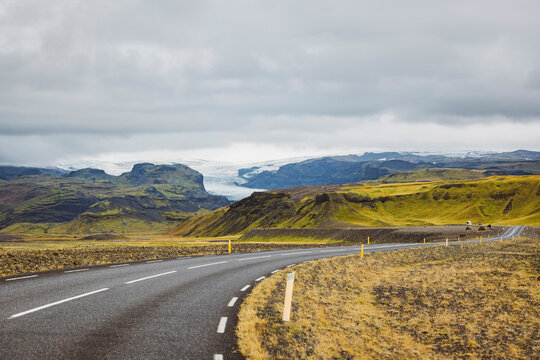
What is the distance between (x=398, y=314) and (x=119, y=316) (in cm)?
1086

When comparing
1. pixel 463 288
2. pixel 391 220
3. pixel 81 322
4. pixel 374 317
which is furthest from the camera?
pixel 391 220

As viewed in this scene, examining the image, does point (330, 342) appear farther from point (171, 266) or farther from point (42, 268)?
point (42, 268)

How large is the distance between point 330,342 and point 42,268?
1716 cm

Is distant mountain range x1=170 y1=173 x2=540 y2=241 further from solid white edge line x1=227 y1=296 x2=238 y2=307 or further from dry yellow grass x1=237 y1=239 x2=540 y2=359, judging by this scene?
solid white edge line x1=227 y1=296 x2=238 y2=307

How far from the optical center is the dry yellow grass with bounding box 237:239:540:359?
1050 cm

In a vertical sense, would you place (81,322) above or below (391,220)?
above

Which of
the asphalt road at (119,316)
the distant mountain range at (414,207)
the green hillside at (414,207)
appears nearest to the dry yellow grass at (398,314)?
the asphalt road at (119,316)

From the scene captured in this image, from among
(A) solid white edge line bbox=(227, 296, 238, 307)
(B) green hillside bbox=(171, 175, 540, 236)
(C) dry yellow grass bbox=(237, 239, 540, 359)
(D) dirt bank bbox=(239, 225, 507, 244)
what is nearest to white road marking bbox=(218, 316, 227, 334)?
(C) dry yellow grass bbox=(237, 239, 540, 359)

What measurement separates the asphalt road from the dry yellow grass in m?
0.90

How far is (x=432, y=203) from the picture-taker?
150750 millimetres

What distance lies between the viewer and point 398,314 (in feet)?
53.9

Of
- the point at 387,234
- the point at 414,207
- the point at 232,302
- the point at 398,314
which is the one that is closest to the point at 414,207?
the point at 414,207

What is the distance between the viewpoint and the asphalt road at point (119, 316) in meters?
8.27

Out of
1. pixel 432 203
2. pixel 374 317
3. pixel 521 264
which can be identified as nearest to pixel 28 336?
pixel 374 317
